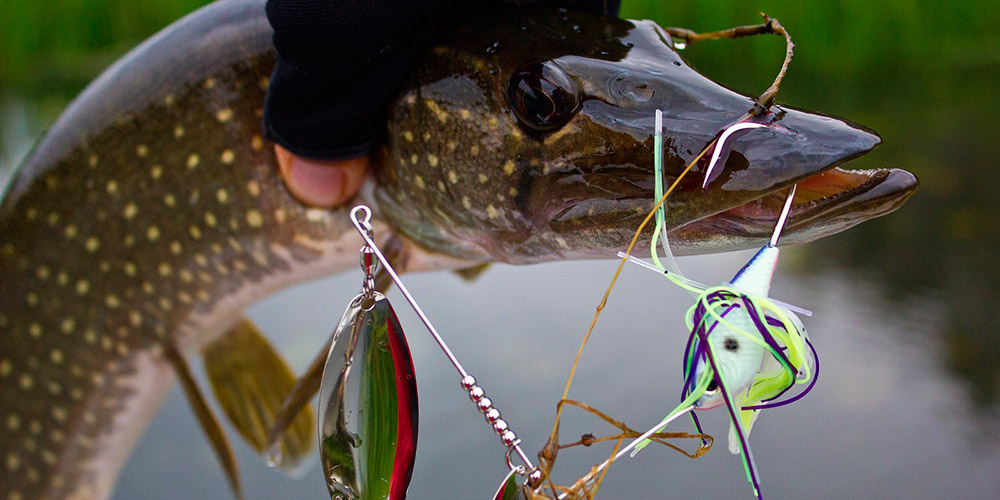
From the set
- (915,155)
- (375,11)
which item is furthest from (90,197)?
(915,155)

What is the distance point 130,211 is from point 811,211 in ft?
2.00

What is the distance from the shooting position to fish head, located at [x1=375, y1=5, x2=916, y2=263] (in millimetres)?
316

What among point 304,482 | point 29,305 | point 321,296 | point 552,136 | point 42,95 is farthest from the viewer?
point 42,95

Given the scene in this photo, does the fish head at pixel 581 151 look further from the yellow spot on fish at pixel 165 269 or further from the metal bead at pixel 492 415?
the yellow spot on fish at pixel 165 269

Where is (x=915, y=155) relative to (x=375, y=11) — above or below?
below

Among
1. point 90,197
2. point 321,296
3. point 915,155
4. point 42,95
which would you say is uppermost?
point 90,197

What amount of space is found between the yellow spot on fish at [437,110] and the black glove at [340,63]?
0.10ft

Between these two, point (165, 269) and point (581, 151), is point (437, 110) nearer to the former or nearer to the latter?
point (581, 151)

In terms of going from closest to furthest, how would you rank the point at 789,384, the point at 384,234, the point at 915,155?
the point at 789,384, the point at 384,234, the point at 915,155

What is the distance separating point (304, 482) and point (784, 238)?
3.94 ft

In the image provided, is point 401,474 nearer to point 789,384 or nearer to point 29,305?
point 789,384

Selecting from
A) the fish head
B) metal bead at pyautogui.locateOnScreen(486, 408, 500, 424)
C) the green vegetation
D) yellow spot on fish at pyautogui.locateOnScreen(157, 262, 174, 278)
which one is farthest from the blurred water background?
metal bead at pyautogui.locateOnScreen(486, 408, 500, 424)

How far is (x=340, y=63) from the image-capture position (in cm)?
45

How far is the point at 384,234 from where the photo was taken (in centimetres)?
60
